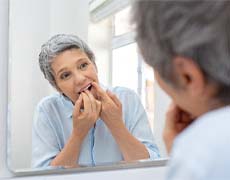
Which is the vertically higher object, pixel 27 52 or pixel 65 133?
pixel 27 52

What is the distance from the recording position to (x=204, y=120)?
385 millimetres

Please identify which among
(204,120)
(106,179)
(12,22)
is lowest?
(106,179)

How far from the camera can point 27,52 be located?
0.84 m

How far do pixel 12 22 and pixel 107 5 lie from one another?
0.69ft

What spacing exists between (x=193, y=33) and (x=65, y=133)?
0.52 meters

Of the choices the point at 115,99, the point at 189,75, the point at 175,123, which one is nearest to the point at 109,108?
the point at 115,99

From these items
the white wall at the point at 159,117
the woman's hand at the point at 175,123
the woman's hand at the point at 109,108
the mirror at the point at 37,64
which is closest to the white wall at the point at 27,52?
the mirror at the point at 37,64

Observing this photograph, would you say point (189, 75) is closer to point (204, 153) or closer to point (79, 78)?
point (204, 153)

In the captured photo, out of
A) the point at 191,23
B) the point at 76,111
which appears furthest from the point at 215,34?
the point at 76,111

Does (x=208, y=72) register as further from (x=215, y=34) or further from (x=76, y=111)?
(x=76, y=111)

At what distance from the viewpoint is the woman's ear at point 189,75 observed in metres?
0.42

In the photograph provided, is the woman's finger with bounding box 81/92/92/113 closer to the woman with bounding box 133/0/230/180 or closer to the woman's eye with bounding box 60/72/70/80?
the woman's eye with bounding box 60/72/70/80

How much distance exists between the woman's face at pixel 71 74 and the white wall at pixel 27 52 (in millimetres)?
32

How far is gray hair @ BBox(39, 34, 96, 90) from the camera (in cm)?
85
